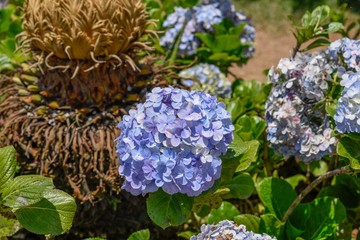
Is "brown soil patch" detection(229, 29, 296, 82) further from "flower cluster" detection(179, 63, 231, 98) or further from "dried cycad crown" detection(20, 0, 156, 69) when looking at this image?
"dried cycad crown" detection(20, 0, 156, 69)

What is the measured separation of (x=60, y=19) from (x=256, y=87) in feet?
4.08

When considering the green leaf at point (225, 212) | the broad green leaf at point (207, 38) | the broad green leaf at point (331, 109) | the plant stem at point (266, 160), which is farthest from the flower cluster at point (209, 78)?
the broad green leaf at point (331, 109)

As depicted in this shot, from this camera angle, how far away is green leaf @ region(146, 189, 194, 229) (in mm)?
1289

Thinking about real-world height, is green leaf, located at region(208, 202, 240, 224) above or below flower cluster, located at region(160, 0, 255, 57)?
below

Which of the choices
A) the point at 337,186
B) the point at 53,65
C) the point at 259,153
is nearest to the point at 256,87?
the point at 259,153

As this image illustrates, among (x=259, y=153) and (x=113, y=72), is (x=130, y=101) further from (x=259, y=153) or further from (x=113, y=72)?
(x=259, y=153)

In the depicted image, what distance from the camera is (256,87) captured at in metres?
2.46

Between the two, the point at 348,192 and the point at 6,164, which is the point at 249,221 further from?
the point at 6,164

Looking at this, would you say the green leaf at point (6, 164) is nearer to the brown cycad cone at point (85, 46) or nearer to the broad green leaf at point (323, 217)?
the brown cycad cone at point (85, 46)

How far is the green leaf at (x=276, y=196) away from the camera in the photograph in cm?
179

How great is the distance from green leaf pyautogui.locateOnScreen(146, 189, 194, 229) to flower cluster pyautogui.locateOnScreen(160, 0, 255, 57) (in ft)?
4.44

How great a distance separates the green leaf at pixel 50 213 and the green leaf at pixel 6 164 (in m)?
0.11

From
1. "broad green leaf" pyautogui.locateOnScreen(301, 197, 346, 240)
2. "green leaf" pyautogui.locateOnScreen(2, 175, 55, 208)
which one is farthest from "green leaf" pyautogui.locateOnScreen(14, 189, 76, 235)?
"broad green leaf" pyautogui.locateOnScreen(301, 197, 346, 240)

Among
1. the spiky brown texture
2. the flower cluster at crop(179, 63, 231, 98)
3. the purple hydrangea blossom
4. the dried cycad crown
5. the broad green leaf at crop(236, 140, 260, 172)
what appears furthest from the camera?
the flower cluster at crop(179, 63, 231, 98)
